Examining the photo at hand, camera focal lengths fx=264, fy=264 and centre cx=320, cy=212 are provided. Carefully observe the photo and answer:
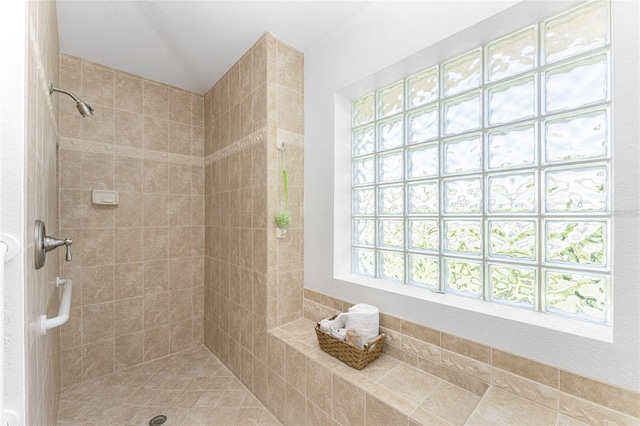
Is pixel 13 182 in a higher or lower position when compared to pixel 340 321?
higher

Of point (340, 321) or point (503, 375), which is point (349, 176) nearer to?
point (340, 321)

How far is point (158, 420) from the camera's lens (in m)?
1.58

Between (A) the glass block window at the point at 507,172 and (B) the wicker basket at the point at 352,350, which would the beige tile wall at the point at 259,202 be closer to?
(B) the wicker basket at the point at 352,350

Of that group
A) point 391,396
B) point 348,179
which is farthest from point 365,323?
point 348,179

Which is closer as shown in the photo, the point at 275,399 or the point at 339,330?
the point at 339,330

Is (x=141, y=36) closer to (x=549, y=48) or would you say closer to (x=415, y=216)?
(x=415, y=216)

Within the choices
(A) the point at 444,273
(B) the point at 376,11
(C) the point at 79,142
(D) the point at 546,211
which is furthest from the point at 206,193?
(D) the point at 546,211

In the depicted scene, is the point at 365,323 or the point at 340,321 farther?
the point at 340,321

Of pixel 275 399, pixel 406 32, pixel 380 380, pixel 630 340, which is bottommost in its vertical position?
pixel 275 399

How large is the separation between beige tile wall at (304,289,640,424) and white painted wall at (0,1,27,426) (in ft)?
4.03

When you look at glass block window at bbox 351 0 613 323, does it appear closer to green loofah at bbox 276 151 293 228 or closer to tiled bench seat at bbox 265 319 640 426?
tiled bench seat at bbox 265 319 640 426

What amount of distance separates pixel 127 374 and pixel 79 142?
1.78m

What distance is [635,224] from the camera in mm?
778

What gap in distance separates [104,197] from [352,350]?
2077 mm
